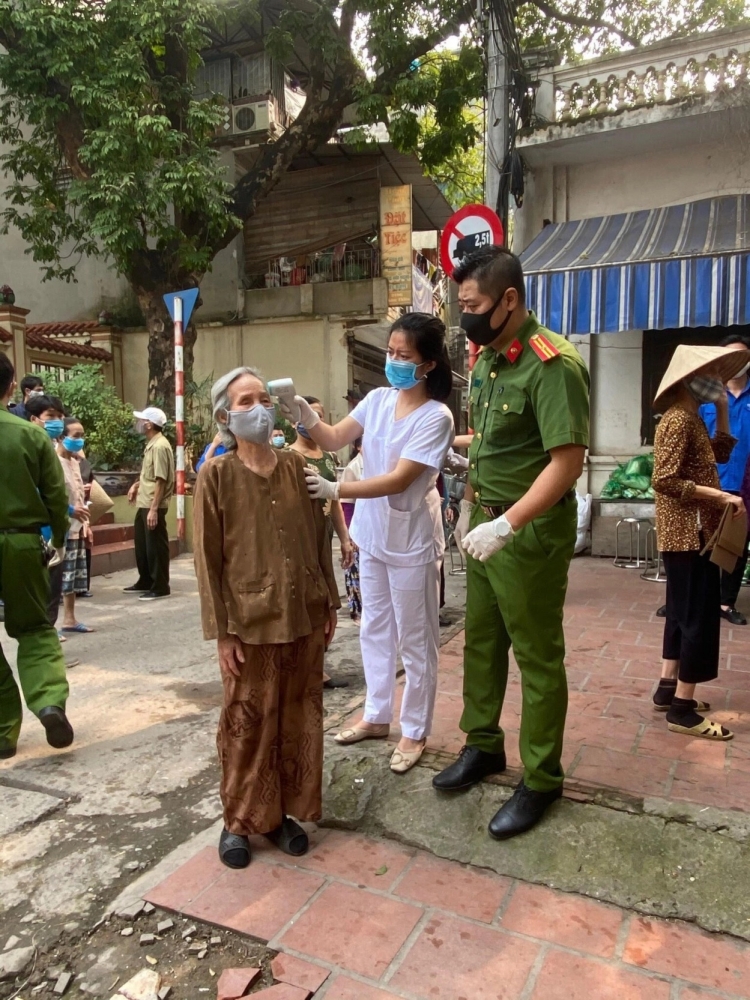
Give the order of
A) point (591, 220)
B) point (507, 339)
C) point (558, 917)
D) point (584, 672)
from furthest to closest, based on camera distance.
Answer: point (591, 220), point (584, 672), point (507, 339), point (558, 917)

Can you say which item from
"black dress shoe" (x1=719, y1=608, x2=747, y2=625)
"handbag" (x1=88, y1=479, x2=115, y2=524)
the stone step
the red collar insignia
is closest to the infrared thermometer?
the red collar insignia

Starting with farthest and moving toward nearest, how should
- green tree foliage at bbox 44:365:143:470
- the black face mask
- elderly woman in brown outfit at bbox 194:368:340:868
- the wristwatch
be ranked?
green tree foliage at bbox 44:365:143:470 → the black face mask → elderly woman in brown outfit at bbox 194:368:340:868 → the wristwatch

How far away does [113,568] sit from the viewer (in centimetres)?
825

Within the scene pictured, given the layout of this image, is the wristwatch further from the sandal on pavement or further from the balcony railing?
the balcony railing

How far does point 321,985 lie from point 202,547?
1243 mm

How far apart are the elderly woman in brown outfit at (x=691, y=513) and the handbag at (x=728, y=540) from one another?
5 cm

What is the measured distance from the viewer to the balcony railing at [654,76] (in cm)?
726

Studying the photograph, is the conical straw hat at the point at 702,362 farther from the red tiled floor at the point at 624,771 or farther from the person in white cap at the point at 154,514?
the person in white cap at the point at 154,514

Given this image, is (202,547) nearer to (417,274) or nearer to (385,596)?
(385,596)

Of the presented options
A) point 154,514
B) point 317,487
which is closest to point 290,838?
point 317,487

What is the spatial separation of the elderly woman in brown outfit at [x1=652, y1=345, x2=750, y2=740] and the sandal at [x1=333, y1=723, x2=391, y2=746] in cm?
128

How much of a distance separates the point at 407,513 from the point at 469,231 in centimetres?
330

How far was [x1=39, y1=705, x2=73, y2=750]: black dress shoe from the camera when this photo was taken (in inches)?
132

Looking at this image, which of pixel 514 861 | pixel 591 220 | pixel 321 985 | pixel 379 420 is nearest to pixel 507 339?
pixel 379 420
